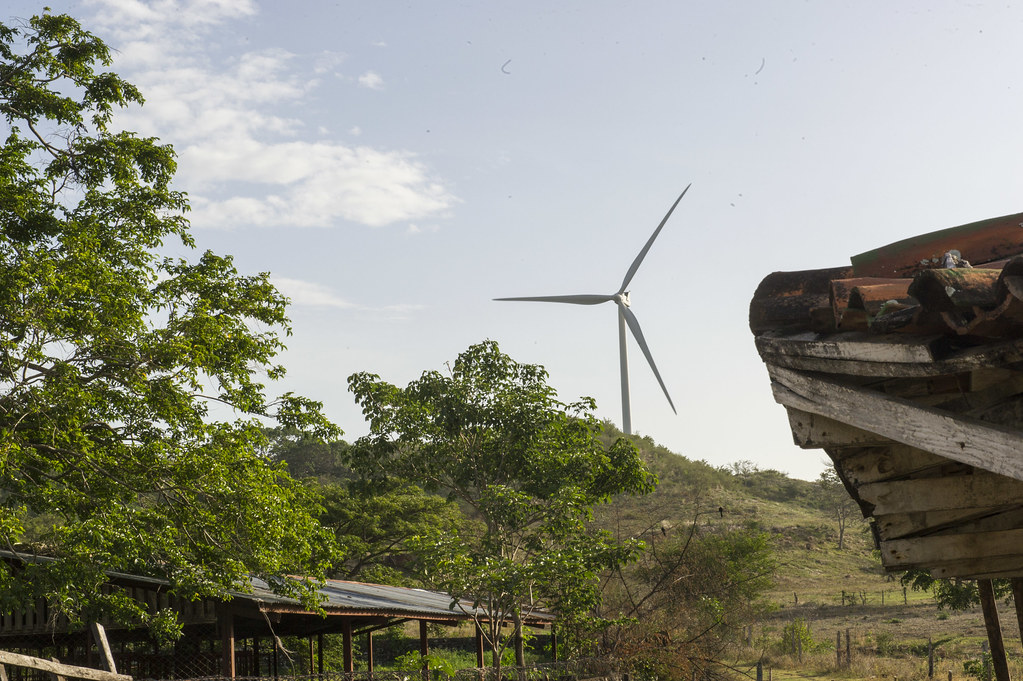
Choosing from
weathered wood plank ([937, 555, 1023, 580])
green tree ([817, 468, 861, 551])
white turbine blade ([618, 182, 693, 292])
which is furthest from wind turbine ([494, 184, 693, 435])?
green tree ([817, 468, 861, 551])

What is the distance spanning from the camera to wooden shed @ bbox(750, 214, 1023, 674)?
8.34 feet

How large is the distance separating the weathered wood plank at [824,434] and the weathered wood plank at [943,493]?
0.95ft

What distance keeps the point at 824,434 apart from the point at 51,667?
556 centimetres

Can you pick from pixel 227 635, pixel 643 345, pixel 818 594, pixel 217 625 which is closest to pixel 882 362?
pixel 227 635

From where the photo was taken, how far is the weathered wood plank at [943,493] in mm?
3332

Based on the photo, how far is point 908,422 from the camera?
9.20ft

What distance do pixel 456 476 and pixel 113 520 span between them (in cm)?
701

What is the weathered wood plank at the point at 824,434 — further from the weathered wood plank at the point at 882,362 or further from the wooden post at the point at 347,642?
the wooden post at the point at 347,642

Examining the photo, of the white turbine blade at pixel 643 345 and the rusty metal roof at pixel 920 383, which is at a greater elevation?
the white turbine blade at pixel 643 345

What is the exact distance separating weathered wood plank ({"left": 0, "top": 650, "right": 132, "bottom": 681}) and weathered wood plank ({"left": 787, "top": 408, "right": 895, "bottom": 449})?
5243 mm

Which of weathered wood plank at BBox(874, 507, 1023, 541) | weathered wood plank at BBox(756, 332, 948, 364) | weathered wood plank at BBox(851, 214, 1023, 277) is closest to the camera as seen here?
weathered wood plank at BBox(756, 332, 948, 364)

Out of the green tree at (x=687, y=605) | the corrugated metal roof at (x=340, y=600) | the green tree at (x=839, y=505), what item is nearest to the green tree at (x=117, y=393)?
the corrugated metal roof at (x=340, y=600)

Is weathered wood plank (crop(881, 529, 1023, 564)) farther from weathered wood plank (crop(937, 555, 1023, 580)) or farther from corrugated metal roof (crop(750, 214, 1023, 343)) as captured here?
corrugated metal roof (crop(750, 214, 1023, 343))

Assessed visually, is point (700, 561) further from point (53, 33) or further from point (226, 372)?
Result: point (53, 33)
